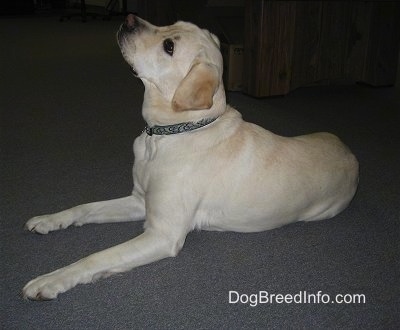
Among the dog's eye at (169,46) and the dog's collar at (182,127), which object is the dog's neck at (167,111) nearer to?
the dog's collar at (182,127)

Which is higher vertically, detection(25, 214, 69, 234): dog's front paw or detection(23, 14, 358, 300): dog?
detection(23, 14, 358, 300): dog

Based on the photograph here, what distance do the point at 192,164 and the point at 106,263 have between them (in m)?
0.54

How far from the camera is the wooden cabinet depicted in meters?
4.05

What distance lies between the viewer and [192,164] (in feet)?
5.94

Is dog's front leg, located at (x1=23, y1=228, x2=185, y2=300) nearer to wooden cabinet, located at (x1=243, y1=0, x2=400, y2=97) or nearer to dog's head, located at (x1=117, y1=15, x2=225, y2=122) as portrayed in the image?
dog's head, located at (x1=117, y1=15, x2=225, y2=122)

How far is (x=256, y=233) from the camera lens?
206 centimetres

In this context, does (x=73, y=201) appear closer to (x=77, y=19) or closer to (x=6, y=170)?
(x=6, y=170)

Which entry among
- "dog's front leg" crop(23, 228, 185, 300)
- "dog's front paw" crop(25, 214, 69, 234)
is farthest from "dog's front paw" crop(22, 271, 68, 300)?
"dog's front paw" crop(25, 214, 69, 234)

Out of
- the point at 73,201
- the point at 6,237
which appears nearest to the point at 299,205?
the point at 73,201

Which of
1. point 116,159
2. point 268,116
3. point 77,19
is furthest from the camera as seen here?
point 77,19

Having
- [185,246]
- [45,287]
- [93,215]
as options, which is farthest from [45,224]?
[185,246]

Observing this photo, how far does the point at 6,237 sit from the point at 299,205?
138 centimetres

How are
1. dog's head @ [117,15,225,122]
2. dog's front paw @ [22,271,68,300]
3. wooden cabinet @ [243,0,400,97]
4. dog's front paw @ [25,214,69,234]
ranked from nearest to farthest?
dog's front paw @ [22,271,68,300] → dog's head @ [117,15,225,122] → dog's front paw @ [25,214,69,234] → wooden cabinet @ [243,0,400,97]

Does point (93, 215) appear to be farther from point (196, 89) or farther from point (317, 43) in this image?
point (317, 43)
